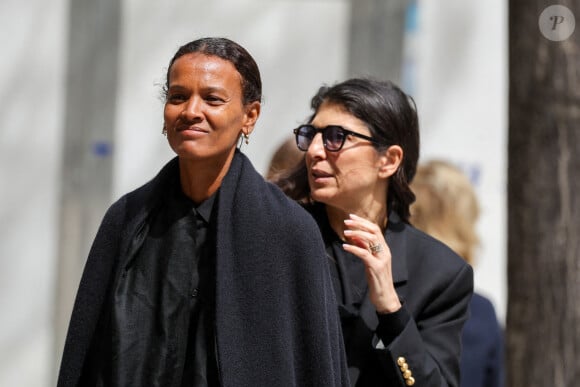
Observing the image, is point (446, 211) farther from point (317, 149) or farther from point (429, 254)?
point (317, 149)

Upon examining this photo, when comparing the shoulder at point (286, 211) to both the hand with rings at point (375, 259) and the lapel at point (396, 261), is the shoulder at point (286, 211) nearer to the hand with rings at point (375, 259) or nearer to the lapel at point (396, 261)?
the hand with rings at point (375, 259)

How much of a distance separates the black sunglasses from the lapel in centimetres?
29

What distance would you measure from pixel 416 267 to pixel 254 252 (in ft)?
2.79

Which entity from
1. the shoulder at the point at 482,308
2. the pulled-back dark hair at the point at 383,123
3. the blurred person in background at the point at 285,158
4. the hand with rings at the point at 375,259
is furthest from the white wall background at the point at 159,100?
the hand with rings at the point at 375,259

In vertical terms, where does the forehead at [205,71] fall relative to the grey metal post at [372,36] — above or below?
below

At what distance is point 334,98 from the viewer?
13.2 feet

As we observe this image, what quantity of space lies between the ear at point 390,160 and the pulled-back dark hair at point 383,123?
0.8 inches

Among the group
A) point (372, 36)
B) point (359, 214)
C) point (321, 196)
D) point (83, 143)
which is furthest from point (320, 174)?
point (372, 36)

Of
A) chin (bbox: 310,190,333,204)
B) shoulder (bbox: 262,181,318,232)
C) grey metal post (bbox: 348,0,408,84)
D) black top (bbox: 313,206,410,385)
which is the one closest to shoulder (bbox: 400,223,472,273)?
black top (bbox: 313,206,410,385)

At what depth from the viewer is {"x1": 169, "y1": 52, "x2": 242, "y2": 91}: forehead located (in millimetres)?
3264

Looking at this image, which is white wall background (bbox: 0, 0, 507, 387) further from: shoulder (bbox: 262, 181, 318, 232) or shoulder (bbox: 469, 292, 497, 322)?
shoulder (bbox: 262, 181, 318, 232)

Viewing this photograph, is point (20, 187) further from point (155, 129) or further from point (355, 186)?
point (355, 186)

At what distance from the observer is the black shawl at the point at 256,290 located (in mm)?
3221

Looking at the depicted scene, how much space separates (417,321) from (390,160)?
51 centimetres
